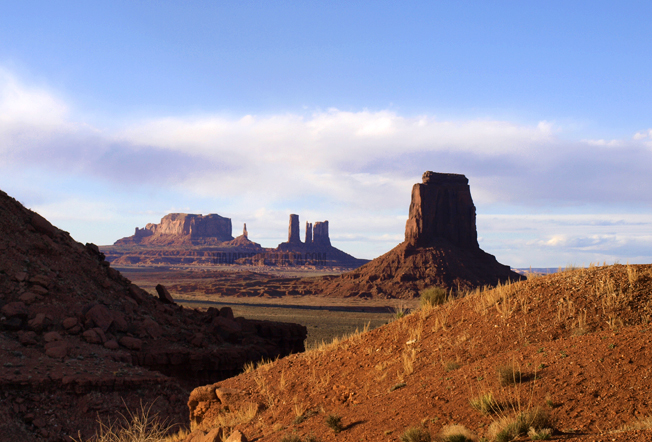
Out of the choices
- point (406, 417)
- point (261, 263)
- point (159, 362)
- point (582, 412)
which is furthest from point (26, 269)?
point (261, 263)

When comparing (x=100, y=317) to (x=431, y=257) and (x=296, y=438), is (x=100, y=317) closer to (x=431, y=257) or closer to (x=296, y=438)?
(x=296, y=438)

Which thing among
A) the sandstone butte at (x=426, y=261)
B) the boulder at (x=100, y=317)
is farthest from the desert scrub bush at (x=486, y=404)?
the sandstone butte at (x=426, y=261)

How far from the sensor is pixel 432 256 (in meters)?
84.6

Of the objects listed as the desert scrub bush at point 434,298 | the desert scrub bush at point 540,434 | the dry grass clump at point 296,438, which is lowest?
the dry grass clump at point 296,438

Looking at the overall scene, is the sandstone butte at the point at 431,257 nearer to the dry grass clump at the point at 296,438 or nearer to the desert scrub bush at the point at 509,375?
the desert scrub bush at the point at 509,375

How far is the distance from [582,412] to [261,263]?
18377 centimetres

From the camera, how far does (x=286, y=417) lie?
8.64 m

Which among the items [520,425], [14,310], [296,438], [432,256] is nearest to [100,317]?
[14,310]

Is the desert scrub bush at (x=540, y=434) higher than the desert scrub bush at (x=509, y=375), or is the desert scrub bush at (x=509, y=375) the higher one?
the desert scrub bush at (x=509, y=375)

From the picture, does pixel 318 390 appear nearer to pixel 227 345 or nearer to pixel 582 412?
pixel 582 412

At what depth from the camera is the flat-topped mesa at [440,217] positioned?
91.4 metres

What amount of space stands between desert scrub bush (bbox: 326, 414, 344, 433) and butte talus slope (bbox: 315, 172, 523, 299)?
6841 centimetres

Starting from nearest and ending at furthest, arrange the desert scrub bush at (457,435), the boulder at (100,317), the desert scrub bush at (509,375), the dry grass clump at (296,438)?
1. the desert scrub bush at (457,435)
2. the desert scrub bush at (509,375)
3. the dry grass clump at (296,438)
4. the boulder at (100,317)

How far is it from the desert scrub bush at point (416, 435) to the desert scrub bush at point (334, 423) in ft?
4.67
